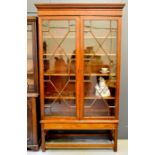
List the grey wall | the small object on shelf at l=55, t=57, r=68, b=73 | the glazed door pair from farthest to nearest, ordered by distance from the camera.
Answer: the grey wall, the small object on shelf at l=55, t=57, r=68, b=73, the glazed door pair

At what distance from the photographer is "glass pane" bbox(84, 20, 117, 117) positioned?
9.60 feet

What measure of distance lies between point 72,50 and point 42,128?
1.22 meters

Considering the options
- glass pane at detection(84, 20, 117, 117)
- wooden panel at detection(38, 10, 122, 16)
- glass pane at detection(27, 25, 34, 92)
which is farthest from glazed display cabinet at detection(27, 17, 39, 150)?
glass pane at detection(84, 20, 117, 117)

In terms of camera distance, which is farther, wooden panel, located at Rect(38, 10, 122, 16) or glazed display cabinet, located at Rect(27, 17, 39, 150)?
glazed display cabinet, located at Rect(27, 17, 39, 150)

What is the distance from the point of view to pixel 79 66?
2922 mm

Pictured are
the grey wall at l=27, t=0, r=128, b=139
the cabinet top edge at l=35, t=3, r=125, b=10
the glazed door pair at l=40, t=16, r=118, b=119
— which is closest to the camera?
the cabinet top edge at l=35, t=3, r=125, b=10

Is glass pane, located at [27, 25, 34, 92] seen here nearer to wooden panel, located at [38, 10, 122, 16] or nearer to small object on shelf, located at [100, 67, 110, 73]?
wooden panel, located at [38, 10, 122, 16]

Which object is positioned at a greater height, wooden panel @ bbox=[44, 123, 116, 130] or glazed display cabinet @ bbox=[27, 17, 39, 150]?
glazed display cabinet @ bbox=[27, 17, 39, 150]

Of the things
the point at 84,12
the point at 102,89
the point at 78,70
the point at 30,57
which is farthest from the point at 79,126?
the point at 84,12

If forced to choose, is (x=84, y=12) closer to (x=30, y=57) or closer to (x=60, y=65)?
(x=60, y=65)

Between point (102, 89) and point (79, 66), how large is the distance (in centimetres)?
51
